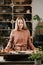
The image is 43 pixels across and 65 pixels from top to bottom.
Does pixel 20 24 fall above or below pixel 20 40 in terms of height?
above

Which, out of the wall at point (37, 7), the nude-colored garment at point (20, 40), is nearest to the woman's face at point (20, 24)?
the nude-colored garment at point (20, 40)

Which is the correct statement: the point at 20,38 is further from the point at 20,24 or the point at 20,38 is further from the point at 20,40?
the point at 20,24

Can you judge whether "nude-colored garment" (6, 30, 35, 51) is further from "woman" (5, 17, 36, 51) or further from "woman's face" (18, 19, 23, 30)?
"woman's face" (18, 19, 23, 30)

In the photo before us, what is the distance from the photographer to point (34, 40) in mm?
7227

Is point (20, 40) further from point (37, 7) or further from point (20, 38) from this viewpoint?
point (37, 7)

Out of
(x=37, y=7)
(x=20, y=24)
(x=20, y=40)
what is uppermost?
(x=37, y=7)

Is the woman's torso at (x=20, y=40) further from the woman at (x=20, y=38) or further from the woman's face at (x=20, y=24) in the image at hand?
the woman's face at (x=20, y=24)

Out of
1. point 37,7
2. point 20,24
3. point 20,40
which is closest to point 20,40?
point 20,40

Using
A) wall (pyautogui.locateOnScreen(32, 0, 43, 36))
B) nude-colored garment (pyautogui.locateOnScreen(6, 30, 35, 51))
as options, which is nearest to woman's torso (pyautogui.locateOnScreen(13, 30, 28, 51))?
nude-colored garment (pyautogui.locateOnScreen(6, 30, 35, 51))

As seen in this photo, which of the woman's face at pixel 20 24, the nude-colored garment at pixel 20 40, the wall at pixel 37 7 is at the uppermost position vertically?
the wall at pixel 37 7

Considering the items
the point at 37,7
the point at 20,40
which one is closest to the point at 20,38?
the point at 20,40

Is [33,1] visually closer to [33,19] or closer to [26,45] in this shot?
[33,19]

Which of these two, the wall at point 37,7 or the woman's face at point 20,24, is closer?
the woman's face at point 20,24

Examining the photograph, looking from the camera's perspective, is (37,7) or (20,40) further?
(37,7)
